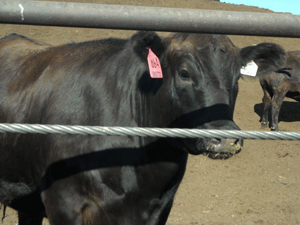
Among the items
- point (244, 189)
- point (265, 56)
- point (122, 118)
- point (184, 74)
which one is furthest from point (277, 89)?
point (122, 118)

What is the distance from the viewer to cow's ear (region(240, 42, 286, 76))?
81.2 inches

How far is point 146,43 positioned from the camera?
1899 millimetres

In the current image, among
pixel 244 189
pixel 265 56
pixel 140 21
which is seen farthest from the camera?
pixel 244 189

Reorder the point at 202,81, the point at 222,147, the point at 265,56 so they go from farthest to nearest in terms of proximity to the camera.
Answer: the point at 265,56
the point at 202,81
the point at 222,147

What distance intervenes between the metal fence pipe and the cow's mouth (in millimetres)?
680

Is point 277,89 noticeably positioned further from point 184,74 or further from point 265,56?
point 184,74

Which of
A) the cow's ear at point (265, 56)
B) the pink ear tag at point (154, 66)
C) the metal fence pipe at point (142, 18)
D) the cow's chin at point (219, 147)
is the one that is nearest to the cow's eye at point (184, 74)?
the pink ear tag at point (154, 66)

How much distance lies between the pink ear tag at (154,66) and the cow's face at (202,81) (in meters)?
0.11

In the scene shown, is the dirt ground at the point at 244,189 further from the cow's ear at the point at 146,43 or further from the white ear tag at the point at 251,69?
the cow's ear at the point at 146,43

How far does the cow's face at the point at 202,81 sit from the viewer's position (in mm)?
1677

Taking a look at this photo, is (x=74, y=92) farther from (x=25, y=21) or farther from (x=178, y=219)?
(x=178, y=219)

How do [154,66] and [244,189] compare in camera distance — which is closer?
[154,66]

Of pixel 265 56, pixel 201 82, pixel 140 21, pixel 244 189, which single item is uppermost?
pixel 140 21

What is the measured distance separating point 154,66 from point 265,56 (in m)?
0.88
